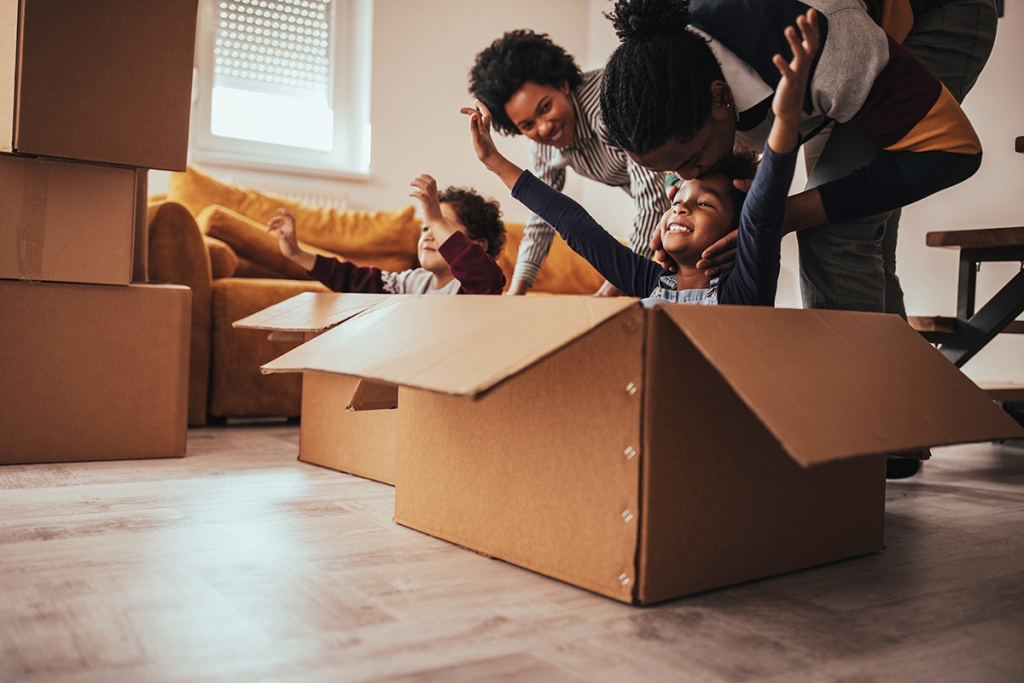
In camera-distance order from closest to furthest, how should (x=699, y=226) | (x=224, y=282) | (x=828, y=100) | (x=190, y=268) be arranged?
(x=828, y=100) < (x=699, y=226) < (x=190, y=268) < (x=224, y=282)

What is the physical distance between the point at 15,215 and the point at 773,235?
1.28 m

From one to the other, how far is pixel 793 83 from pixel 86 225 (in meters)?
1.26

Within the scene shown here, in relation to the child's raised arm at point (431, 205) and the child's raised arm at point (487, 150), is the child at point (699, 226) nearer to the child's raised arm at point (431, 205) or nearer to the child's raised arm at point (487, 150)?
A: the child's raised arm at point (487, 150)

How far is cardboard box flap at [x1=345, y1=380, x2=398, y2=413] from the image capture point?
1.10 m

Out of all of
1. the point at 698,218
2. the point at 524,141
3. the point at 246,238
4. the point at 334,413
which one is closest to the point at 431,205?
the point at 334,413

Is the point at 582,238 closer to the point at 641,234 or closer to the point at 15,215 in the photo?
the point at 641,234

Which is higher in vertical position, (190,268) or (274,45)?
(274,45)

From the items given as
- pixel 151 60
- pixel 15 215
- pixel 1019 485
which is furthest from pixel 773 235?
pixel 15 215

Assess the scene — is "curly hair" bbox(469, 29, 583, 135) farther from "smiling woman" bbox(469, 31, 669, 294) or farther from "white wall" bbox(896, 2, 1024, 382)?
"white wall" bbox(896, 2, 1024, 382)

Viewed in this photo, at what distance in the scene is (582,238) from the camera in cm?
128

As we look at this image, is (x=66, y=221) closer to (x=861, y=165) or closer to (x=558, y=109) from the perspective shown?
(x=558, y=109)

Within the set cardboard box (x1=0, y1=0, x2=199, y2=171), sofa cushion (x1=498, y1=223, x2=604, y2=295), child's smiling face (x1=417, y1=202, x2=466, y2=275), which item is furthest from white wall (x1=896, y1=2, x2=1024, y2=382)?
cardboard box (x1=0, y1=0, x2=199, y2=171)

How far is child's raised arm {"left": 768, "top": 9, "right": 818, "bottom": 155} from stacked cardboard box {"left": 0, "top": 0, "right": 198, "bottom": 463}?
114 cm

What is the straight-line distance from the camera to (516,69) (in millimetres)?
1693
